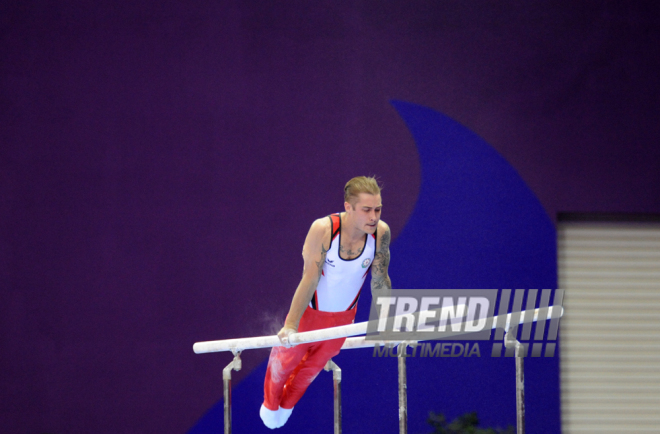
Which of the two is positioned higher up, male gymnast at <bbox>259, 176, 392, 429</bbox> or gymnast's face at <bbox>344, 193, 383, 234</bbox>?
gymnast's face at <bbox>344, 193, 383, 234</bbox>

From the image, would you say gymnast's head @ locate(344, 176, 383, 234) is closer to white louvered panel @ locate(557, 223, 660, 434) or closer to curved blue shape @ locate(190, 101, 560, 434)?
curved blue shape @ locate(190, 101, 560, 434)

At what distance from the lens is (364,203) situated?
3.82 m

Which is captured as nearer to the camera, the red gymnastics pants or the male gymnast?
the male gymnast

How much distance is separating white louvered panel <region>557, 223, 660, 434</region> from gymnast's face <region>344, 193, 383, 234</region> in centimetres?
344

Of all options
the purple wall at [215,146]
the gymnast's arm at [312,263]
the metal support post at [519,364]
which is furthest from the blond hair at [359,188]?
the purple wall at [215,146]

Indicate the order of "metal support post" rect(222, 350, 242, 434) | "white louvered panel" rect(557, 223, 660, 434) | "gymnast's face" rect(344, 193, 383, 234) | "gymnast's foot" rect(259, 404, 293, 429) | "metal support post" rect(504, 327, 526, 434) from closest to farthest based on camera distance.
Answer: "metal support post" rect(504, 327, 526, 434) → "gymnast's face" rect(344, 193, 383, 234) → "metal support post" rect(222, 350, 242, 434) → "gymnast's foot" rect(259, 404, 293, 429) → "white louvered panel" rect(557, 223, 660, 434)

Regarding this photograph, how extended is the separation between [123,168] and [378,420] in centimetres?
370

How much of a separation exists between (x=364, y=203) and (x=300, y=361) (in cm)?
128

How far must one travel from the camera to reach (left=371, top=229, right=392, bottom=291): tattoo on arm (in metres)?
4.20

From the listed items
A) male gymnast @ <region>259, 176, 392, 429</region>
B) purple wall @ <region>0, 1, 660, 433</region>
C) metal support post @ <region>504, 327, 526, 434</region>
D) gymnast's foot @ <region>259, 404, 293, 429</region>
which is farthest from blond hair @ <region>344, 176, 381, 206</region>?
purple wall @ <region>0, 1, 660, 433</region>

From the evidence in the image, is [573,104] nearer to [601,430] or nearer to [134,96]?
[601,430]

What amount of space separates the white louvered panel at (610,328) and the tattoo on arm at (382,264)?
9.92 ft

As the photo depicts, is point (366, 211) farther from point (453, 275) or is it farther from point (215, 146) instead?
point (215, 146)

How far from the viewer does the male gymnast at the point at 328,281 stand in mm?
3865
